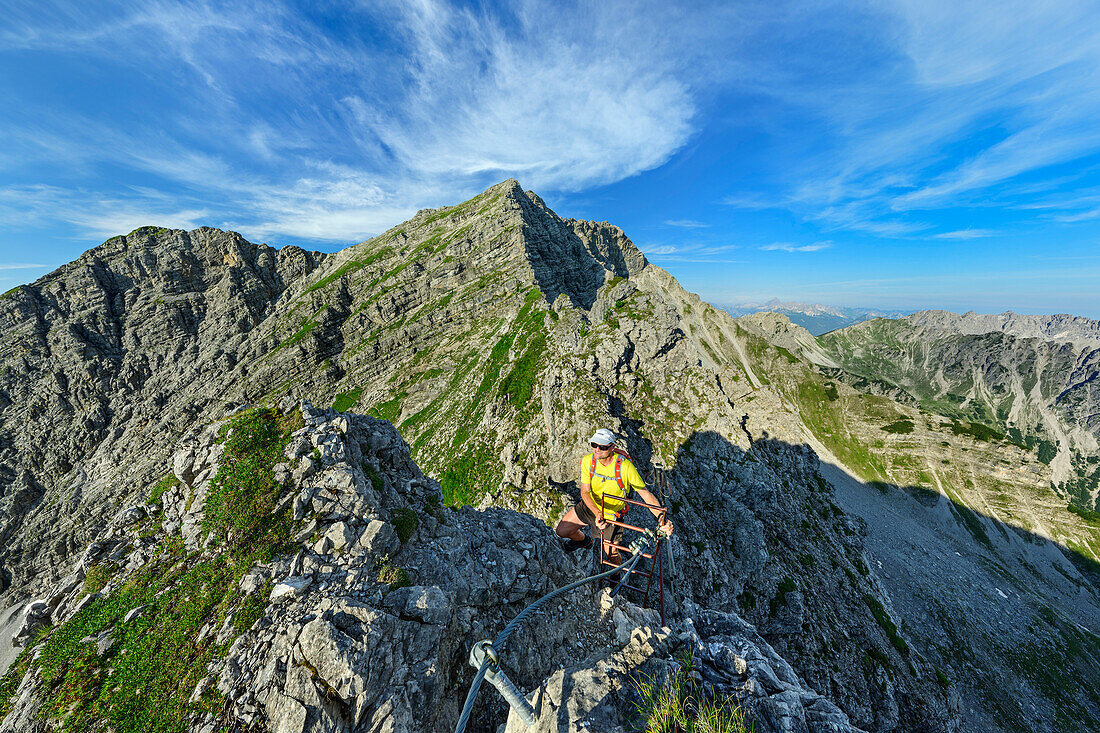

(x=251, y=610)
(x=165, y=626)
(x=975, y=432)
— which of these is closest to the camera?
(x=251, y=610)

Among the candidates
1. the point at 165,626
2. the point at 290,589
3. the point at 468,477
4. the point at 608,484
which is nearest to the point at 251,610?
the point at 290,589

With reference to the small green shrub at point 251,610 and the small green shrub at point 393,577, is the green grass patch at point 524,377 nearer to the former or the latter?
the small green shrub at point 393,577

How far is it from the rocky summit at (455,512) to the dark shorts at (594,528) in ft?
6.09

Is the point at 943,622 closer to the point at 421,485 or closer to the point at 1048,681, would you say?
the point at 1048,681

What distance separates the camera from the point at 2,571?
5969 centimetres

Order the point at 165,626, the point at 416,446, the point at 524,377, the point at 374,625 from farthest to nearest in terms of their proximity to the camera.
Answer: the point at 416,446, the point at 524,377, the point at 165,626, the point at 374,625

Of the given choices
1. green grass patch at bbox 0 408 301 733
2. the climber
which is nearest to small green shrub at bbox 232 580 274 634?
green grass patch at bbox 0 408 301 733

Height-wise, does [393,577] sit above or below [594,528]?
above

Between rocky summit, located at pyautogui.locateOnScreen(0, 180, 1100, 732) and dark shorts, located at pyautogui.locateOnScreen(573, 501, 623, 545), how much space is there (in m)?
1.86

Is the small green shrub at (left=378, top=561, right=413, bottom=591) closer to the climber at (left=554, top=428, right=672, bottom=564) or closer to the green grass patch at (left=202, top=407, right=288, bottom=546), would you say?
the green grass patch at (left=202, top=407, right=288, bottom=546)

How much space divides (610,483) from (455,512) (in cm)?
675

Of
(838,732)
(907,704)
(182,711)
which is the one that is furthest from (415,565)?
(907,704)

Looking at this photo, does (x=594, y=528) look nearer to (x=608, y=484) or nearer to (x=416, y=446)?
(x=608, y=484)

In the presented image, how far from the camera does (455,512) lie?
43.7 ft
